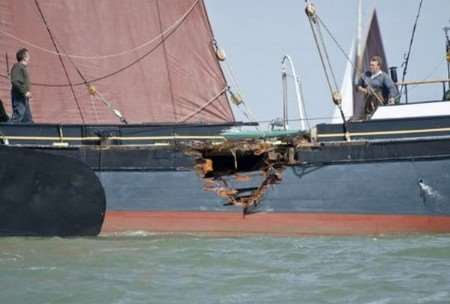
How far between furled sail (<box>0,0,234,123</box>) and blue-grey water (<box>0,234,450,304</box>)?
11.9 feet

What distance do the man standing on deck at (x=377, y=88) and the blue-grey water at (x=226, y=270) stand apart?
8.44 feet

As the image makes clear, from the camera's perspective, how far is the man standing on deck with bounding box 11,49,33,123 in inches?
567

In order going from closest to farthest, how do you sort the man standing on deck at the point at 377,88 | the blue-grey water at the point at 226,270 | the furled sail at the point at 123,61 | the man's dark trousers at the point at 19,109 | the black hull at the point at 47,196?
the blue-grey water at the point at 226,270 → the black hull at the point at 47,196 → the man's dark trousers at the point at 19,109 → the man standing on deck at the point at 377,88 → the furled sail at the point at 123,61

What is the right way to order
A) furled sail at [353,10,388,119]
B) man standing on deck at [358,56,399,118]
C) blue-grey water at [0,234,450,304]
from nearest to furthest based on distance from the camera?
blue-grey water at [0,234,450,304]
man standing on deck at [358,56,399,118]
furled sail at [353,10,388,119]

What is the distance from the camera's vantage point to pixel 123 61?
17.1 metres

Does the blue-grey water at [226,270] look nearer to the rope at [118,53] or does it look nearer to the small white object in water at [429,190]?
the small white object in water at [429,190]

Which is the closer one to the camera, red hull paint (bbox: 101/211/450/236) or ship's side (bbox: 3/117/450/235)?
ship's side (bbox: 3/117/450/235)

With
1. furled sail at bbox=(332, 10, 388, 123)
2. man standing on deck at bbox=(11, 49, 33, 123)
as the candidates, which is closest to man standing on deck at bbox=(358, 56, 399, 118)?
furled sail at bbox=(332, 10, 388, 123)

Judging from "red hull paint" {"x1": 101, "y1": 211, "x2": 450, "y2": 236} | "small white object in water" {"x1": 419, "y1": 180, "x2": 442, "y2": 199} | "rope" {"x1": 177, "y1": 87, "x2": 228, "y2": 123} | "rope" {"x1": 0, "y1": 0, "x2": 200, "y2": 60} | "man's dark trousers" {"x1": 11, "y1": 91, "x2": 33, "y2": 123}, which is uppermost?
"rope" {"x1": 0, "y1": 0, "x2": 200, "y2": 60}

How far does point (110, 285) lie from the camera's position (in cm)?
994

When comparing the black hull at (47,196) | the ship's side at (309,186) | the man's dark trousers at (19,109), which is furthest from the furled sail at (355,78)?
the man's dark trousers at (19,109)

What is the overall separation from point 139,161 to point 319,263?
13.1ft

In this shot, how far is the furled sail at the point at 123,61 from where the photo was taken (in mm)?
16406

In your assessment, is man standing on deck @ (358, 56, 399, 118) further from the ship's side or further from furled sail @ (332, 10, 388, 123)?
the ship's side
